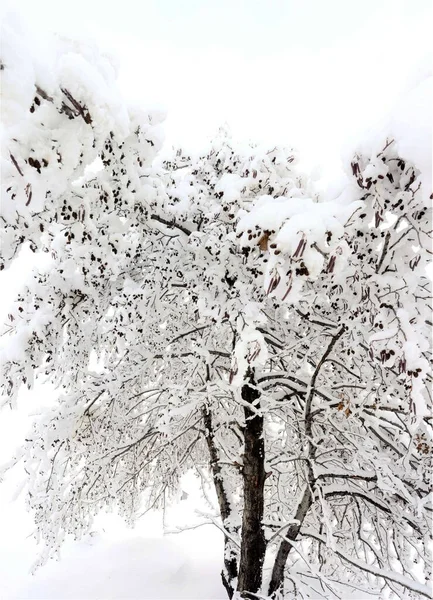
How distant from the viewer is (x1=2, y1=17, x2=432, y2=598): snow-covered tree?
2.15 metres

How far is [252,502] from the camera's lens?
13.2 ft

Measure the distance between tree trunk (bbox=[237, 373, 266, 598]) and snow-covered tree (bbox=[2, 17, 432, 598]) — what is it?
21mm

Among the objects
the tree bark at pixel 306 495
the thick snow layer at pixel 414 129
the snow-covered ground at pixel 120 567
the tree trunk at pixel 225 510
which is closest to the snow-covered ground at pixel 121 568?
the snow-covered ground at pixel 120 567

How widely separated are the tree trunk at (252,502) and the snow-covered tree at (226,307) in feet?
0.07

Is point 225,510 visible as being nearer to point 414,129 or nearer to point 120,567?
point 120,567

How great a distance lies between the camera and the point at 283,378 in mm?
A: 3979

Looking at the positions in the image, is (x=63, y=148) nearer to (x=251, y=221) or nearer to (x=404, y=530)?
(x=251, y=221)

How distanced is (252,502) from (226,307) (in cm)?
221

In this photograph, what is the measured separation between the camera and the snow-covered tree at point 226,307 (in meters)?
2.15

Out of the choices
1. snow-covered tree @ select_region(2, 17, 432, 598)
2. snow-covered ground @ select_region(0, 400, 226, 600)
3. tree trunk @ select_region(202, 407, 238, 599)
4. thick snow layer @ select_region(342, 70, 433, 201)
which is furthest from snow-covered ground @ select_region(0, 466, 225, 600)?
thick snow layer @ select_region(342, 70, 433, 201)

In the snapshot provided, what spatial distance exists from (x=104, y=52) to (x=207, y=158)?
7.22ft

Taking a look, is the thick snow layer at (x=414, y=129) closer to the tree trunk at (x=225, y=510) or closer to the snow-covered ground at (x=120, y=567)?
the tree trunk at (x=225, y=510)

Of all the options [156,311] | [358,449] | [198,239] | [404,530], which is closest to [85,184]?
[198,239]

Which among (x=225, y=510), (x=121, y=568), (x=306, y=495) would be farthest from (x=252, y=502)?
(x=121, y=568)
